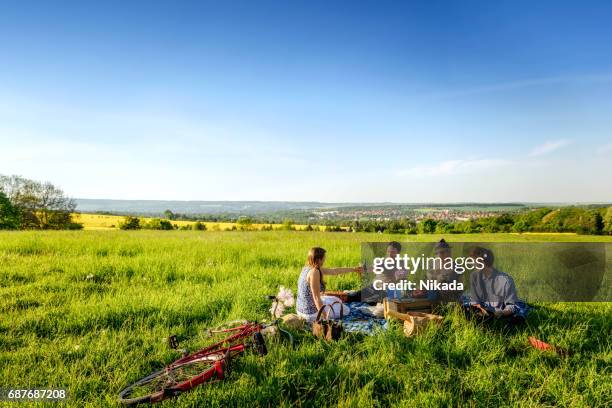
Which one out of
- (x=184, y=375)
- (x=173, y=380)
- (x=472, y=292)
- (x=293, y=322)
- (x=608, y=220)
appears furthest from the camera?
(x=608, y=220)

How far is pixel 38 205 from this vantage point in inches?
2489

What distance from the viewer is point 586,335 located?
6.50 metres

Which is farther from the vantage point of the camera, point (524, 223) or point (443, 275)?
point (524, 223)

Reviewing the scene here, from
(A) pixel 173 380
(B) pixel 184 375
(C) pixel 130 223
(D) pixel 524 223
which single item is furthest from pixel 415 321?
(C) pixel 130 223

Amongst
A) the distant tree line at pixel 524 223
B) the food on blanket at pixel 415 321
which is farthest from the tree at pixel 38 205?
the food on blanket at pixel 415 321

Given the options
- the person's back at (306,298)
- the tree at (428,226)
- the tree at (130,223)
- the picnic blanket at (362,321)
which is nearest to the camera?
the picnic blanket at (362,321)

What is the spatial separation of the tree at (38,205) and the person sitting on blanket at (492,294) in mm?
69792

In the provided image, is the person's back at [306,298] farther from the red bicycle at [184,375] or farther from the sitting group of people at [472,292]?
the red bicycle at [184,375]

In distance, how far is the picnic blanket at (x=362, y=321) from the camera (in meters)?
6.40

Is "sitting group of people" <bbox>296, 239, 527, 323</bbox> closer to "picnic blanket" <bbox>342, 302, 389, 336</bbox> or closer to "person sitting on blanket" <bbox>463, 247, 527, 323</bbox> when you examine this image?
"person sitting on blanket" <bbox>463, 247, 527, 323</bbox>

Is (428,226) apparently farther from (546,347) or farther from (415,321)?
(415,321)

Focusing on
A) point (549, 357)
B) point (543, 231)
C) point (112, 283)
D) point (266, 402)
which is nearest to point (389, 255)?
point (549, 357)

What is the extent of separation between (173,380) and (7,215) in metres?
59.8

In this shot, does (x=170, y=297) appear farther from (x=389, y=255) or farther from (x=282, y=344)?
(x=389, y=255)
